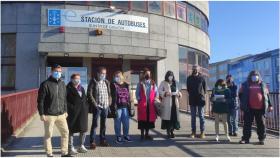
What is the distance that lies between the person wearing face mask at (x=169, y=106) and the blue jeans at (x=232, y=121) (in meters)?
1.51

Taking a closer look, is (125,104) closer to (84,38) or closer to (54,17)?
(84,38)

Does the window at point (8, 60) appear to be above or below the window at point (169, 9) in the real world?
below

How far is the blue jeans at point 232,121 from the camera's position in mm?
10516

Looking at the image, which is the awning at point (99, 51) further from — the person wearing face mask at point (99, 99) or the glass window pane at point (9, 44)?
the person wearing face mask at point (99, 99)

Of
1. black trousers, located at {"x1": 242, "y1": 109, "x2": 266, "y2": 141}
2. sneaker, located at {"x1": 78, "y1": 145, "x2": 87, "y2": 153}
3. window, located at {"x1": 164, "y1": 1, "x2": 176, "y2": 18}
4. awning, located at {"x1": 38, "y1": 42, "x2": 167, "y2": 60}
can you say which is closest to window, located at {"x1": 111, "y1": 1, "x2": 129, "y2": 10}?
awning, located at {"x1": 38, "y1": 42, "x2": 167, "y2": 60}

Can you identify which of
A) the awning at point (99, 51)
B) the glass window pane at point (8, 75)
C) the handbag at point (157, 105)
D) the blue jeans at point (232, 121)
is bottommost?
the blue jeans at point (232, 121)

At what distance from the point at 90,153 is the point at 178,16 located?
1730 centimetres

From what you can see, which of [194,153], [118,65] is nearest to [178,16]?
[118,65]

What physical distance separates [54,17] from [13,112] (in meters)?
10.7

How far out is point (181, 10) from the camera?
2442 cm

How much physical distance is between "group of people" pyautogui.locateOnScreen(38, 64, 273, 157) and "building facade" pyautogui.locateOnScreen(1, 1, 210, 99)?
10646mm

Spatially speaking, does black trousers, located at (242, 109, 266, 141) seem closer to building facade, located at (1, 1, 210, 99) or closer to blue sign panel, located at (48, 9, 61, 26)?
building facade, located at (1, 1, 210, 99)

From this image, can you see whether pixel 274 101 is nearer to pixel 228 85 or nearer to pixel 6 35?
pixel 228 85

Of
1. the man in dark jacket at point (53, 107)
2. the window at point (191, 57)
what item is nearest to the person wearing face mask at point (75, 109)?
the man in dark jacket at point (53, 107)
